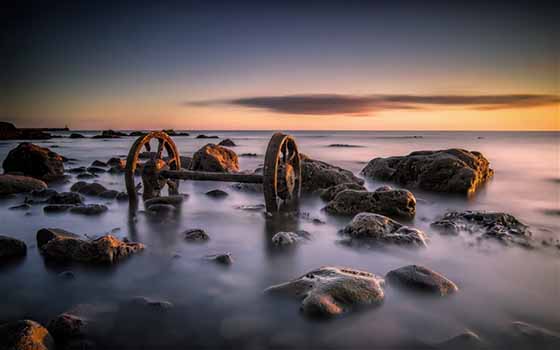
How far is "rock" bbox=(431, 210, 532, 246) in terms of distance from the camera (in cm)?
560

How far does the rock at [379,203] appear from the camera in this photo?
22.4 feet

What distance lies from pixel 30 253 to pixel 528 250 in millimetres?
7521

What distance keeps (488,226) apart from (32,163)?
14.8 meters

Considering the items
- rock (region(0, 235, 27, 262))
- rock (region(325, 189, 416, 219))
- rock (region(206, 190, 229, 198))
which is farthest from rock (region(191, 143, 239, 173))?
rock (region(0, 235, 27, 262))

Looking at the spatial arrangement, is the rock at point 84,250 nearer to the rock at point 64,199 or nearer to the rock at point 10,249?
the rock at point 10,249

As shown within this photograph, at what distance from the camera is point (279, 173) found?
277 inches

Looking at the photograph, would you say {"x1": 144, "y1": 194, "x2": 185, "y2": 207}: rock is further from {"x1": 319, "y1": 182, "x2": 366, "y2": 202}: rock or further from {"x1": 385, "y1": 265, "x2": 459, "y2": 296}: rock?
{"x1": 385, "y1": 265, "x2": 459, "y2": 296}: rock

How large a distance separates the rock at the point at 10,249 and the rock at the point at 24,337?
2.48 metres

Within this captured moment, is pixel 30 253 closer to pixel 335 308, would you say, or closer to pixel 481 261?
pixel 335 308

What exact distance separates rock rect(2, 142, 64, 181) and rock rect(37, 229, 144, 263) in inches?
372

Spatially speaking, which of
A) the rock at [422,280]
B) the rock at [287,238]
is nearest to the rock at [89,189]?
the rock at [287,238]

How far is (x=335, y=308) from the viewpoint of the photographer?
3215 mm

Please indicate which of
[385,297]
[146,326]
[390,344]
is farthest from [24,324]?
[385,297]

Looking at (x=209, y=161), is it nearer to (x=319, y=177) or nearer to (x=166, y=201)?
(x=166, y=201)
